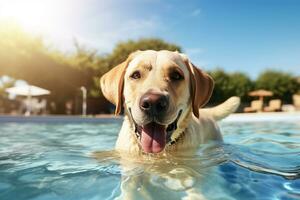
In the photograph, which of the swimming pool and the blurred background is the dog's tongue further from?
the blurred background

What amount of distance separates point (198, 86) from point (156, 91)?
0.96 metres

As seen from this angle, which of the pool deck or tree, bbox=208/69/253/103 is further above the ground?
tree, bbox=208/69/253/103

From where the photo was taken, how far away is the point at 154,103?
3281 millimetres

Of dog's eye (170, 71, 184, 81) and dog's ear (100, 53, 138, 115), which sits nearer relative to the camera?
dog's eye (170, 71, 184, 81)

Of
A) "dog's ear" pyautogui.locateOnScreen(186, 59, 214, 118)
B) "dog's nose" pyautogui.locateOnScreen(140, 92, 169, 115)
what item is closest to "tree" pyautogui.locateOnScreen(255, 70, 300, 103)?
"dog's ear" pyautogui.locateOnScreen(186, 59, 214, 118)

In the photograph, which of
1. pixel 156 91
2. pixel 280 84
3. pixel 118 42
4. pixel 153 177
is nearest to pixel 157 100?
pixel 156 91

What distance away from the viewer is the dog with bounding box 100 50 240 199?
11.2 feet

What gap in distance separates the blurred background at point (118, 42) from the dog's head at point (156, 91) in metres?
18.4

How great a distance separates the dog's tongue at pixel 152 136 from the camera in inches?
142

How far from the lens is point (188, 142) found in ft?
14.1

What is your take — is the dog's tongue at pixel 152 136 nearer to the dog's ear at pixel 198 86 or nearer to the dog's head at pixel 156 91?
the dog's head at pixel 156 91

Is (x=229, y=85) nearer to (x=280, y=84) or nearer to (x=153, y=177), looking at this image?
(x=280, y=84)

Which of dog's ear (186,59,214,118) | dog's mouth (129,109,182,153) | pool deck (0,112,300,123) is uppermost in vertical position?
dog's ear (186,59,214,118)

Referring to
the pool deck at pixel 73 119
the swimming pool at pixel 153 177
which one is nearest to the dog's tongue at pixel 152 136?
the swimming pool at pixel 153 177
